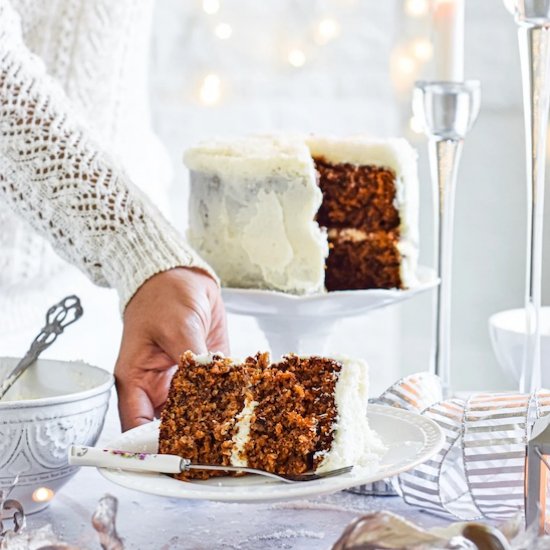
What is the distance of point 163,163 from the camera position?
194 cm

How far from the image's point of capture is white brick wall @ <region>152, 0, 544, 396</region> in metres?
2.74

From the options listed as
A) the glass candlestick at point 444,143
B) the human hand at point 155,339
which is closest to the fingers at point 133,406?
the human hand at point 155,339

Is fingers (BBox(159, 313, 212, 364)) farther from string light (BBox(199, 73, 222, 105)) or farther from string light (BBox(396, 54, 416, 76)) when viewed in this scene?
string light (BBox(396, 54, 416, 76))

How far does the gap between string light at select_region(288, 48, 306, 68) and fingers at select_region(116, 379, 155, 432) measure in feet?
6.43

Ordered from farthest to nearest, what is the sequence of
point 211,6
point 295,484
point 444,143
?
point 211,6
point 444,143
point 295,484

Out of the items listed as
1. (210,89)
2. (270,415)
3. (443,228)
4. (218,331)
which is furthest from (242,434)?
(210,89)

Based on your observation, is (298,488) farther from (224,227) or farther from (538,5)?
(224,227)

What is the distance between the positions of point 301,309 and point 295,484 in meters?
0.52

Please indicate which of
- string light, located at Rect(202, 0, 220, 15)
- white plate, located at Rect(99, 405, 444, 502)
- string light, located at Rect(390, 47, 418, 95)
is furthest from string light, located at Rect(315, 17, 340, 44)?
white plate, located at Rect(99, 405, 444, 502)

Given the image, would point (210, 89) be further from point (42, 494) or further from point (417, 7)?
point (42, 494)

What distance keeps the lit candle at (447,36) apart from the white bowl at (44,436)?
687mm

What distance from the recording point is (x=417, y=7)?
2.79 metres

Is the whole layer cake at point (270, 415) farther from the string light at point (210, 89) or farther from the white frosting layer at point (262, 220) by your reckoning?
the string light at point (210, 89)

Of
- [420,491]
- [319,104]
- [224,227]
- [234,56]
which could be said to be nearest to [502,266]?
[319,104]
